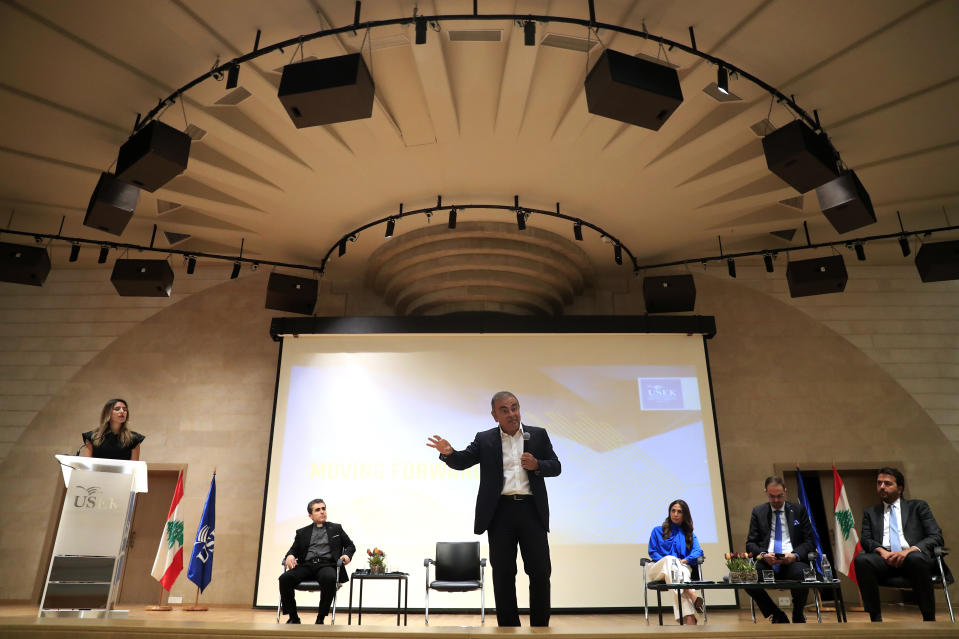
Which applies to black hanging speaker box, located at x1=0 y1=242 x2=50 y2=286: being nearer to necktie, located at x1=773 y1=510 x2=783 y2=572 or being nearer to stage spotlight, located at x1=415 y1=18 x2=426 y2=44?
stage spotlight, located at x1=415 y1=18 x2=426 y2=44

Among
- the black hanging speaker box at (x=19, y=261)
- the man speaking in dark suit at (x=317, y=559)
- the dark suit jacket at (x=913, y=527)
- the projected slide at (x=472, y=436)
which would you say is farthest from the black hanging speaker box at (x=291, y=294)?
the dark suit jacket at (x=913, y=527)

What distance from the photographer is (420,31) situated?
4277 mm

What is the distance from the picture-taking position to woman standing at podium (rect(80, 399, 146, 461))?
181 inches

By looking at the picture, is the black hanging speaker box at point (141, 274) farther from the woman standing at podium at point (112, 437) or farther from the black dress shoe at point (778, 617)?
the black dress shoe at point (778, 617)

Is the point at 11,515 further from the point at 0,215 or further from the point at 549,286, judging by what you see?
the point at 549,286

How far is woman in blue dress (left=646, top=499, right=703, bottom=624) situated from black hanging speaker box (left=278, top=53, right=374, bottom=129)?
4433 millimetres

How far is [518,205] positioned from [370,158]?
1.87 meters

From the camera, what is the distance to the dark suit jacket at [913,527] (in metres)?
4.72

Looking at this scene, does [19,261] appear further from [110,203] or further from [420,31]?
[420,31]

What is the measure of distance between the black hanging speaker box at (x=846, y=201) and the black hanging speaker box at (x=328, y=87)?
3.68 m

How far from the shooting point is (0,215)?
707cm

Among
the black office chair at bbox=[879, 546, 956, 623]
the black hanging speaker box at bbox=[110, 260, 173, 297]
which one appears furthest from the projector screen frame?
the black office chair at bbox=[879, 546, 956, 623]

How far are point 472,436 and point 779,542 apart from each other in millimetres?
3425

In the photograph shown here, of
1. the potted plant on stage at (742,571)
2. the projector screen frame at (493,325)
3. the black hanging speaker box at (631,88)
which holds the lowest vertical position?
the potted plant on stage at (742,571)
